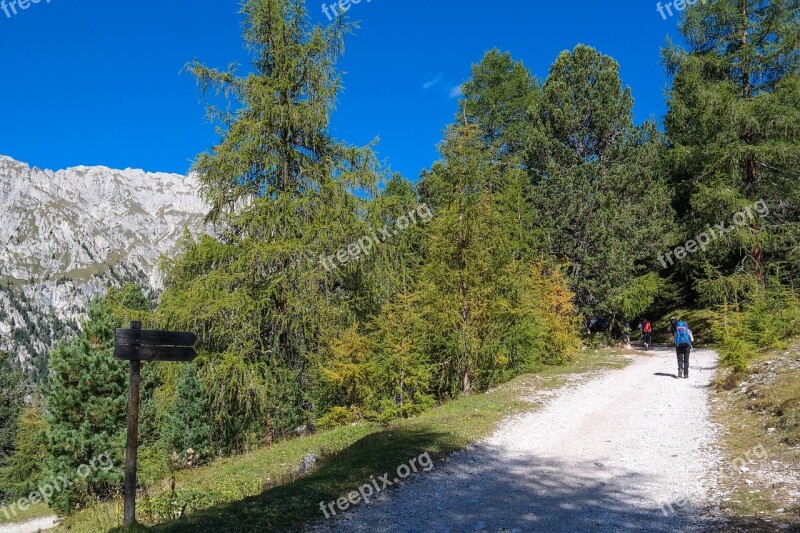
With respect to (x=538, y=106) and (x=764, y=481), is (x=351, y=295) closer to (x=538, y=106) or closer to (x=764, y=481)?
(x=764, y=481)

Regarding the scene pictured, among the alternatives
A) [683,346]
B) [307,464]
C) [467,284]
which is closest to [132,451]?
[307,464]

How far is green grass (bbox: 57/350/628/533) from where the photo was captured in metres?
5.88

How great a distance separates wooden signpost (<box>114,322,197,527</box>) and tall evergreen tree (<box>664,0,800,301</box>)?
77.6 ft

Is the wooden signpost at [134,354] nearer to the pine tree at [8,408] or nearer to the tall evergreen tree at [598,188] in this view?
the tall evergreen tree at [598,188]

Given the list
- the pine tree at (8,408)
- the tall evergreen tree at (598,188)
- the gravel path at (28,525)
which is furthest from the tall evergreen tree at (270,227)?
the pine tree at (8,408)

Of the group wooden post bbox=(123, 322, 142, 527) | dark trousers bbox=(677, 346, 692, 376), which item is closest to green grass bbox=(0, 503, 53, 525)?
wooden post bbox=(123, 322, 142, 527)

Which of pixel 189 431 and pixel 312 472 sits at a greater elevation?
pixel 312 472

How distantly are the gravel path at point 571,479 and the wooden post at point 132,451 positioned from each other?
2080mm

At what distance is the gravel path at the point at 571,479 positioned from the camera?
225 inches

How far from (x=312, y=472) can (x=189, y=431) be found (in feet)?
40.3

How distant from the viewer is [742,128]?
23.9 metres

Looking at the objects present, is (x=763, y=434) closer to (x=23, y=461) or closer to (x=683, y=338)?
(x=683, y=338)

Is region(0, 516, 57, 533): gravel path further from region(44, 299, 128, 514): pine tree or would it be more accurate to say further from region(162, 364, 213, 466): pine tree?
region(162, 364, 213, 466): pine tree

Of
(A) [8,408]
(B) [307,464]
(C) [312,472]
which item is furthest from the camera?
(A) [8,408]
